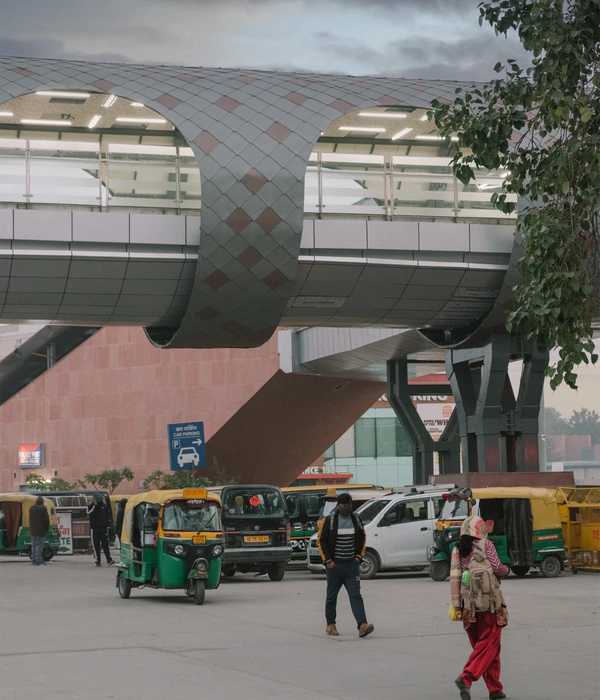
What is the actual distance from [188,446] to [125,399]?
30.5m

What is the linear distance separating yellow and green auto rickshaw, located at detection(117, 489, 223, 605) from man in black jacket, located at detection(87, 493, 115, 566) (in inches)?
386

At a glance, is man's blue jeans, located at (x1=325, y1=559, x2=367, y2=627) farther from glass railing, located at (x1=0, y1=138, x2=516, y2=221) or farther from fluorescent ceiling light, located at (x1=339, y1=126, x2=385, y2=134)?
fluorescent ceiling light, located at (x1=339, y1=126, x2=385, y2=134)

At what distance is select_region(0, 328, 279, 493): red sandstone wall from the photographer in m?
49.0

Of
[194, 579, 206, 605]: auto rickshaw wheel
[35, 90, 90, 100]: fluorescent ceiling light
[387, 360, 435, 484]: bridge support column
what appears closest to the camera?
[194, 579, 206, 605]: auto rickshaw wheel

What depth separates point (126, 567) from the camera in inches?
714

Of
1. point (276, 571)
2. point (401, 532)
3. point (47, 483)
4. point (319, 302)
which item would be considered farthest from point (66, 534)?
point (47, 483)

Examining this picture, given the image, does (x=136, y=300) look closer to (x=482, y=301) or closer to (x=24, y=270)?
(x=24, y=270)

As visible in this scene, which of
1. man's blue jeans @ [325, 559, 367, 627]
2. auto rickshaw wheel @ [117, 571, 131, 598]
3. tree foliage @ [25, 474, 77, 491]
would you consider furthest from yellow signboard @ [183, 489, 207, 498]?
tree foliage @ [25, 474, 77, 491]

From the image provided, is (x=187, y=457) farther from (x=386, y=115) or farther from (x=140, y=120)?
(x=386, y=115)

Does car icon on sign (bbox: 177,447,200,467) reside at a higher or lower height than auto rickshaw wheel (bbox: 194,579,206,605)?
higher

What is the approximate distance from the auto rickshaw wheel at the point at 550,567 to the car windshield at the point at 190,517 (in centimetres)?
725

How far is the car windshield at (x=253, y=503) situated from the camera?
21.8m

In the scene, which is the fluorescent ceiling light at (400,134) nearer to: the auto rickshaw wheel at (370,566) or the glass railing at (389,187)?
the glass railing at (389,187)

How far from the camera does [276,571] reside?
22547 mm
